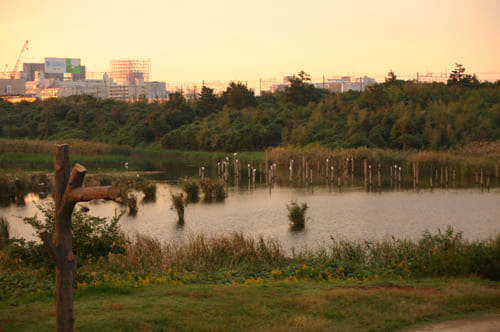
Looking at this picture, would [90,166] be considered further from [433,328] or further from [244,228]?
[433,328]

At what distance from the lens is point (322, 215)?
28922 mm

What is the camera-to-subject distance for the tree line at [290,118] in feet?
203

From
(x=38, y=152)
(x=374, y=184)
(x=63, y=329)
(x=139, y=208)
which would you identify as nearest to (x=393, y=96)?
(x=374, y=184)

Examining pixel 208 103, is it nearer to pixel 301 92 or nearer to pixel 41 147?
pixel 301 92

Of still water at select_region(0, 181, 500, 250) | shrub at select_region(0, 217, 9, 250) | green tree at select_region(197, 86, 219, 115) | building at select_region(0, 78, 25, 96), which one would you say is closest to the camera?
shrub at select_region(0, 217, 9, 250)

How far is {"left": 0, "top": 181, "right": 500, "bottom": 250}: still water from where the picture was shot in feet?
78.7

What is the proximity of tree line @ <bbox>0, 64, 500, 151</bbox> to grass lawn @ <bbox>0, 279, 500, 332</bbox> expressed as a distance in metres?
50.4

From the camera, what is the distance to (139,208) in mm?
Result: 31719

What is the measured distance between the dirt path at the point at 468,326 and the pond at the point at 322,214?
32.8 feet

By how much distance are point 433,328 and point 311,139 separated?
59.1 meters

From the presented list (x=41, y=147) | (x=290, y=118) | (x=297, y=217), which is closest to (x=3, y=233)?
(x=297, y=217)

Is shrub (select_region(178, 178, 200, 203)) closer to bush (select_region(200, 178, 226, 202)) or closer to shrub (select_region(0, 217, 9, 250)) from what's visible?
bush (select_region(200, 178, 226, 202))

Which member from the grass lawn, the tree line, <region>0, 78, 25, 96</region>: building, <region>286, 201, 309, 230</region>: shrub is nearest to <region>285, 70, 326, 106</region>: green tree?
the tree line

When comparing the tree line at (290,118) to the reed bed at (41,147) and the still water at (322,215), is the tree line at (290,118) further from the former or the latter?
the still water at (322,215)
